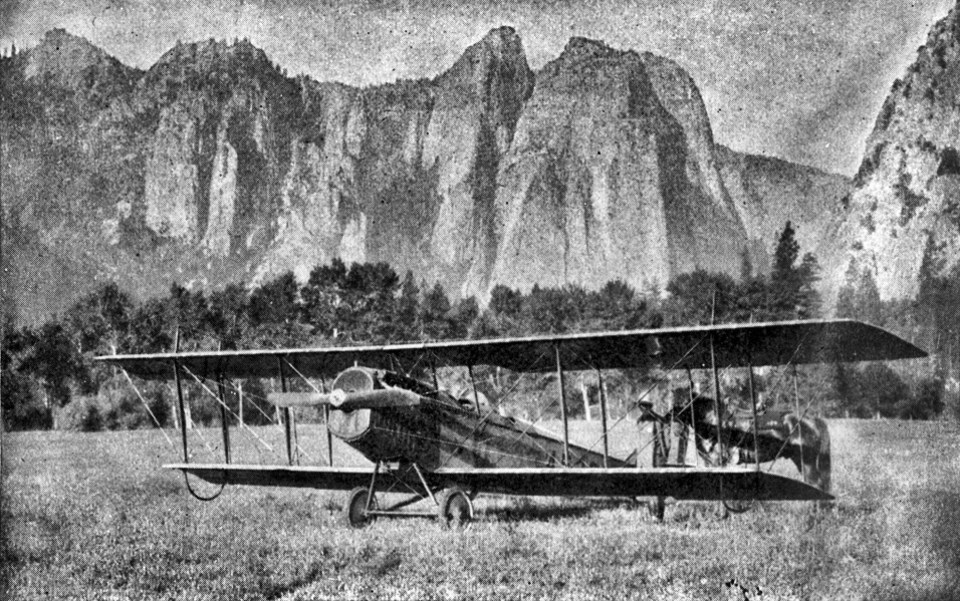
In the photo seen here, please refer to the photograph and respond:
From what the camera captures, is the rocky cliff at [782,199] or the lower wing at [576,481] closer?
the lower wing at [576,481]

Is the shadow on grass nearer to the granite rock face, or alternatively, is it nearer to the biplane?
the biplane

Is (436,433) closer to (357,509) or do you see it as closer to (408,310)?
(357,509)

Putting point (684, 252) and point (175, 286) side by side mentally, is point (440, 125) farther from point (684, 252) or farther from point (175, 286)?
point (175, 286)

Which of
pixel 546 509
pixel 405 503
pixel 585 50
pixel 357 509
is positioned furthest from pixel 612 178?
pixel 357 509

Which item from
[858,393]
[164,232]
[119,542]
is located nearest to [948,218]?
[858,393]

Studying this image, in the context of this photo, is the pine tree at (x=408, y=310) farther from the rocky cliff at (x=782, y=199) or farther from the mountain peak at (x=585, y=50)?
the mountain peak at (x=585, y=50)

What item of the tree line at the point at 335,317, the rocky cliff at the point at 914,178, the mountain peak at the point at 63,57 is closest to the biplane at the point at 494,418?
the rocky cliff at the point at 914,178

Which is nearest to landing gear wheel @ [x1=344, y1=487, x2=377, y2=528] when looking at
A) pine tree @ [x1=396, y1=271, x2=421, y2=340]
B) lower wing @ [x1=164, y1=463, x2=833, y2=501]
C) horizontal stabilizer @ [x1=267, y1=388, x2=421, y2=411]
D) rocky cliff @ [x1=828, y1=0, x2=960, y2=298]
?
lower wing @ [x1=164, y1=463, x2=833, y2=501]
